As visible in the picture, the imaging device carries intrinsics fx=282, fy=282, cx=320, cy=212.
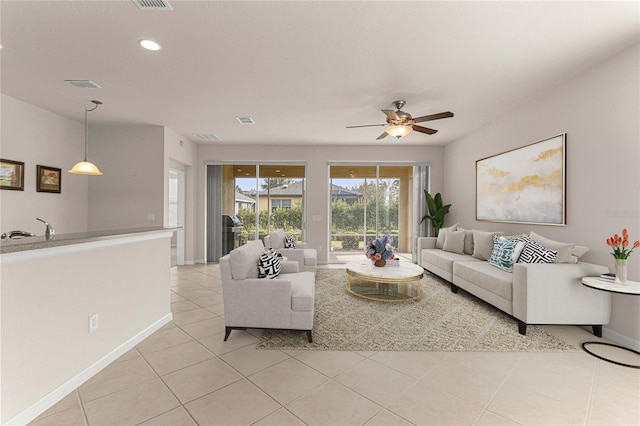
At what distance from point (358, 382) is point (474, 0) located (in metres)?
2.93

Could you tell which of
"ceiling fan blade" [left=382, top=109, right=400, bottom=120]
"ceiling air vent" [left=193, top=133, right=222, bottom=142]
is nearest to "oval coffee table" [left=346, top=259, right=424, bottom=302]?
"ceiling fan blade" [left=382, top=109, right=400, bottom=120]

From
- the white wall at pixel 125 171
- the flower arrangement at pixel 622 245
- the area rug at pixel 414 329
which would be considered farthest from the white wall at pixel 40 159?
the flower arrangement at pixel 622 245

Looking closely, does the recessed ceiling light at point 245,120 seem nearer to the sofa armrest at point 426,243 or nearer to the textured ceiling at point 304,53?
the textured ceiling at point 304,53

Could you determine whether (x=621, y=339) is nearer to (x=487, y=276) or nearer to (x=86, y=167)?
(x=487, y=276)

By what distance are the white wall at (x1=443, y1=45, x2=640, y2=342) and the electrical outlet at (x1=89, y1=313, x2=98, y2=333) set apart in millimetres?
4716

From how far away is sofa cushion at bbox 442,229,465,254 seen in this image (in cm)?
507

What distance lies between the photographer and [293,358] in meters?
2.44

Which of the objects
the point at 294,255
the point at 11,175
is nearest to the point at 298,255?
the point at 294,255

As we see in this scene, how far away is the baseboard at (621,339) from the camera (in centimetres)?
259

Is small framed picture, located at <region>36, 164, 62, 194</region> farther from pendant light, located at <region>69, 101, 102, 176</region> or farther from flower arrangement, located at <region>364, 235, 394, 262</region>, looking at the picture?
flower arrangement, located at <region>364, 235, 394, 262</region>

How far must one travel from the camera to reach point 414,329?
3.02 meters

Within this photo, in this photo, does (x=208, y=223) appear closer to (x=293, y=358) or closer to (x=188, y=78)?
(x=188, y=78)

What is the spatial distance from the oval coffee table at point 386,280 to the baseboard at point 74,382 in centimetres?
260

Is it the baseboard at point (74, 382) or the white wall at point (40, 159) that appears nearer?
the baseboard at point (74, 382)
